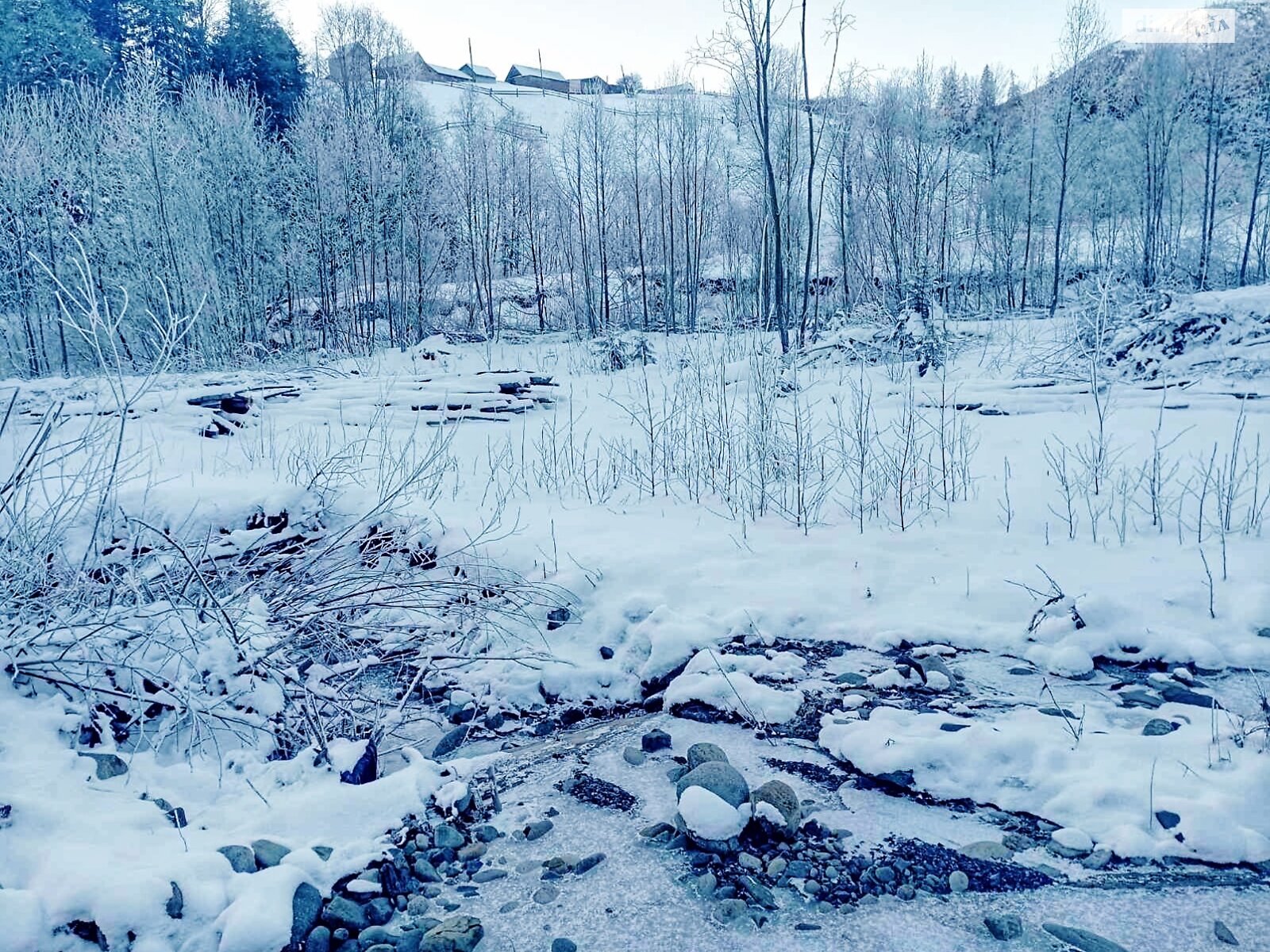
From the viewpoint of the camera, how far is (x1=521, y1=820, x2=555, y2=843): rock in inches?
98.7

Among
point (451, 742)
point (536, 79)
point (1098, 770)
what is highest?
point (536, 79)

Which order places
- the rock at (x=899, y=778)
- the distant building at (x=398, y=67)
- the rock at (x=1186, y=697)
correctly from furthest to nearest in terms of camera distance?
1. the distant building at (x=398, y=67)
2. the rock at (x=1186, y=697)
3. the rock at (x=899, y=778)

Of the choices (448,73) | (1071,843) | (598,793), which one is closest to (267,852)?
(598,793)

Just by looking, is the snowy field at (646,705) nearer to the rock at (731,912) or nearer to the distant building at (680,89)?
the rock at (731,912)

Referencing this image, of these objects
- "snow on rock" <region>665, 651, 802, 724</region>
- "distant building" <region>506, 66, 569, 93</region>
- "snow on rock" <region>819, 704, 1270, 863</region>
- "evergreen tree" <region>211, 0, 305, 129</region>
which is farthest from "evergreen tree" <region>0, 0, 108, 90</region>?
"distant building" <region>506, 66, 569, 93</region>

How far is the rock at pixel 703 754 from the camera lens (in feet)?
9.24

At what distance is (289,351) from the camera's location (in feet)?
61.7

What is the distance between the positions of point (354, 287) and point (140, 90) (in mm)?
Answer: 6386

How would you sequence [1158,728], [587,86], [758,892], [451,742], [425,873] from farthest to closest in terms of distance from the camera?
[587,86] → [451,742] → [1158,728] → [425,873] → [758,892]

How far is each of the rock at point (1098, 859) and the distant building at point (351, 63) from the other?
33.3 m

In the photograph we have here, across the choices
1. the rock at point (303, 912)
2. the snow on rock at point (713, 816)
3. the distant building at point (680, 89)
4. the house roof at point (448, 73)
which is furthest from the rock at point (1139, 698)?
the house roof at point (448, 73)

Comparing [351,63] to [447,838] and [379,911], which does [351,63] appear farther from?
[379,911]

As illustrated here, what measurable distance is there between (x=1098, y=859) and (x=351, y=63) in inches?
1405

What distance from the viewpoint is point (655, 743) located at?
3.09 meters
